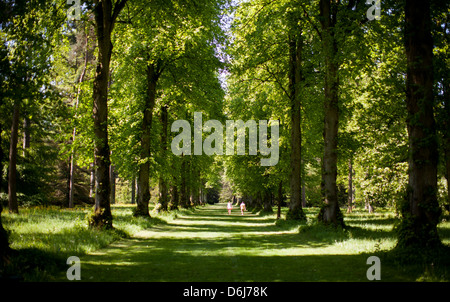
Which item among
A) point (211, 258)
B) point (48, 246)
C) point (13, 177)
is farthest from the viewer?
point (13, 177)

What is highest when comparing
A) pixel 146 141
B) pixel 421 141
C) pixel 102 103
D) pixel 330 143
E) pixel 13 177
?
pixel 102 103

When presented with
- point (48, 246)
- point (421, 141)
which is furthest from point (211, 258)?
point (421, 141)

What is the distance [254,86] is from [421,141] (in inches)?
600

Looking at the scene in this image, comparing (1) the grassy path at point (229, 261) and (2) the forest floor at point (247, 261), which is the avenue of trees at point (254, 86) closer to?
(2) the forest floor at point (247, 261)

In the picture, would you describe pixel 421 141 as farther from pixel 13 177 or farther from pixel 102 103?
pixel 13 177

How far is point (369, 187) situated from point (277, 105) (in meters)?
8.95

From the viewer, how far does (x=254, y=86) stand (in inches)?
928

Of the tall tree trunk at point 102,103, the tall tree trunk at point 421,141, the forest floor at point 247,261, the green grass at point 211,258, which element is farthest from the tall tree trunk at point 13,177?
the tall tree trunk at point 421,141

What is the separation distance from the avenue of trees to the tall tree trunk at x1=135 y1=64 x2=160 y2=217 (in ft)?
0.30

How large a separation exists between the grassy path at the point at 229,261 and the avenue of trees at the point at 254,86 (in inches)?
81.9

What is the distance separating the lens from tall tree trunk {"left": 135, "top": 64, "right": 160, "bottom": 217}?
22.8 metres

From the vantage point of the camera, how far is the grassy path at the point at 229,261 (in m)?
7.60

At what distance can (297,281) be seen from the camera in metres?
7.12

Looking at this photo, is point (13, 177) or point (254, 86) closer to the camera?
point (13, 177)
